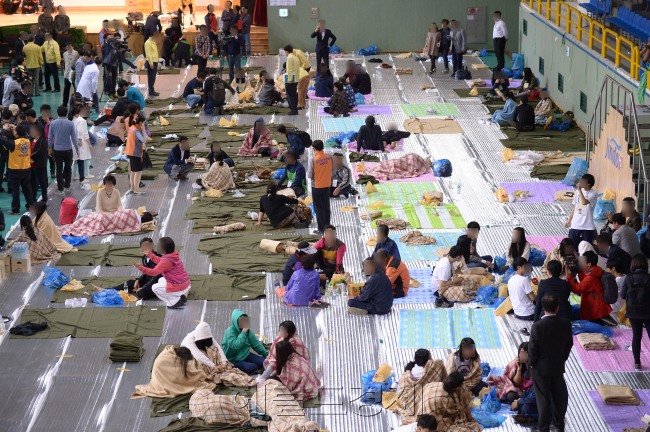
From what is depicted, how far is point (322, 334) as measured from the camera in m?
14.2

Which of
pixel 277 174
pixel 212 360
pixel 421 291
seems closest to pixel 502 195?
pixel 277 174

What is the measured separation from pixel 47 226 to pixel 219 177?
4.27m

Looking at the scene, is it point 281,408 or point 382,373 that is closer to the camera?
point 281,408

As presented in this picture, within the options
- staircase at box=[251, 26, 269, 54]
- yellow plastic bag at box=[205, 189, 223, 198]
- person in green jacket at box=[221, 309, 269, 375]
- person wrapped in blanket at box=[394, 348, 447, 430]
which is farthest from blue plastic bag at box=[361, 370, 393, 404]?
staircase at box=[251, 26, 269, 54]

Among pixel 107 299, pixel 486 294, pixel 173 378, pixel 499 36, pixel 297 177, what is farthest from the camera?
pixel 499 36

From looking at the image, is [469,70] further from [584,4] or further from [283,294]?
[283,294]

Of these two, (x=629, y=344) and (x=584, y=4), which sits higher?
(x=584, y=4)

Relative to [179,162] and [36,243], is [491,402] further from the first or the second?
[179,162]

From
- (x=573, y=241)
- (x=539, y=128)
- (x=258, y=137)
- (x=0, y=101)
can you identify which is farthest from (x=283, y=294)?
(x=0, y=101)

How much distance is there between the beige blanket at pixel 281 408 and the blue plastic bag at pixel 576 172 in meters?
9.74

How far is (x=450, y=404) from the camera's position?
450 inches

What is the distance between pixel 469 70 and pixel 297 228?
15699 millimetres

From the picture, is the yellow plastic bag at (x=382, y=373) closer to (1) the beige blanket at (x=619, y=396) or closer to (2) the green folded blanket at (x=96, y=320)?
(1) the beige blanket at (x=619, y=396)

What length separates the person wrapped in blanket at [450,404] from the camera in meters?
11.4
